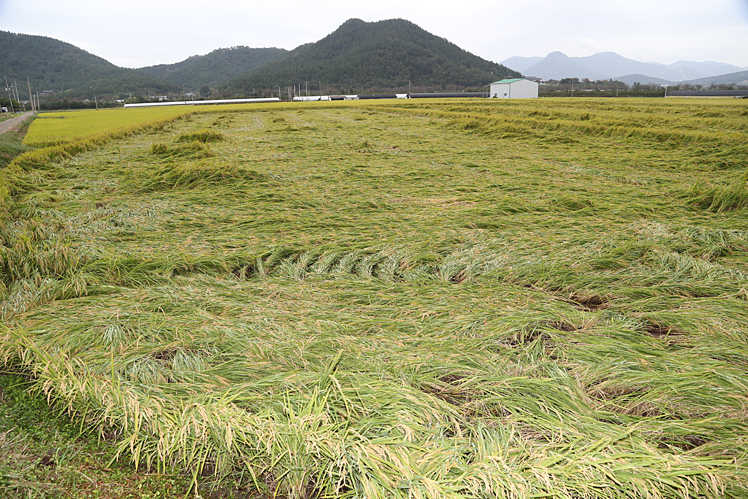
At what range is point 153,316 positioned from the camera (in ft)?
7.35

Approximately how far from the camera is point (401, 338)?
81.7 inches

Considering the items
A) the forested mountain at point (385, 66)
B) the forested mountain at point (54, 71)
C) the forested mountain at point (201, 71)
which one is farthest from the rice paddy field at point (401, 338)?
the forested mountain at point (201, 71)

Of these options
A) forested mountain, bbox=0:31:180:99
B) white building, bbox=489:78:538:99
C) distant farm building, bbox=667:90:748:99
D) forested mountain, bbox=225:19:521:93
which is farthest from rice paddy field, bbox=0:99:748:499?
forested mountain, bbox=0:31:180:99

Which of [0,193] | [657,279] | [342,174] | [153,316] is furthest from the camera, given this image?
[342,174]

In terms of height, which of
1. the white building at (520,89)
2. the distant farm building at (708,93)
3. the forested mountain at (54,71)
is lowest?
the distant farm building at (708,93)

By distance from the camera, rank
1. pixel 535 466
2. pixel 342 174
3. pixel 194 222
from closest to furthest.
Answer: pixel 535 466 < pixel 194 222 < pixel 342 174

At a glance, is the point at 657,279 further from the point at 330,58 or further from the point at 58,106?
the point at 330,58

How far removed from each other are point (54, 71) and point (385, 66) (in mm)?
113990

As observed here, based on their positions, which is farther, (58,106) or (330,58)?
(330,58)

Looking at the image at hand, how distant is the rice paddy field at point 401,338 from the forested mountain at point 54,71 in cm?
13686

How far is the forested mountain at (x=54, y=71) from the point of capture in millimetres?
116794

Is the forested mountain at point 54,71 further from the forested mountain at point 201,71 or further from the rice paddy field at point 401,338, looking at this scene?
the rice paddy field at point 401,338

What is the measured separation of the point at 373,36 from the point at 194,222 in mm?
169522

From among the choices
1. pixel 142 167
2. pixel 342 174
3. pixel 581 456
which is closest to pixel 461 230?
pixel 581 456
